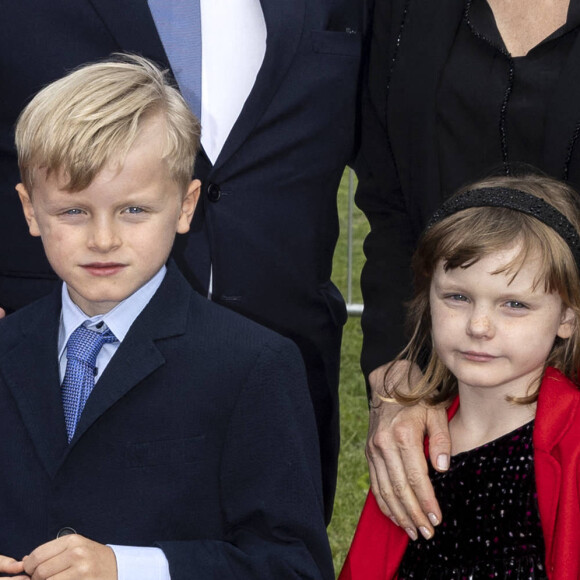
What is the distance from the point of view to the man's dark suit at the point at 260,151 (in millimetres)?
3137

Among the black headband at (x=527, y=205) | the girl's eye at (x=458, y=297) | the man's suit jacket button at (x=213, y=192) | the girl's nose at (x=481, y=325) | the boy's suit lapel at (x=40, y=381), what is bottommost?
the boy's suit lapel at (x=40, y=381)

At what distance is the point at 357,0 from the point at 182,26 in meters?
0.49

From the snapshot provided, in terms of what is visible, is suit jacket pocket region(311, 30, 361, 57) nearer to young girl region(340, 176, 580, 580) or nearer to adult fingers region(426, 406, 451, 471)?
young girl region(340, 176, 580, 580)

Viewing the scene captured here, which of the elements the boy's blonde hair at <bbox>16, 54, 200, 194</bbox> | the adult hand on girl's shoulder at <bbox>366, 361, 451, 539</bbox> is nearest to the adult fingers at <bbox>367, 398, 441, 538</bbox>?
the adult hand on girl's shoulder at <bbox>366, 361, 451, 539</bbox>

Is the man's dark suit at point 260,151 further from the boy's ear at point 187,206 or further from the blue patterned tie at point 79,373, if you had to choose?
the blue patterned tie at point 79,373

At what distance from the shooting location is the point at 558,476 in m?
2.70

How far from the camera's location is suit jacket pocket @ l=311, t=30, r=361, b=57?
3.30 m

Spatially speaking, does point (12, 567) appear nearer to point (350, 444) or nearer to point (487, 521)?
point (487, 521)

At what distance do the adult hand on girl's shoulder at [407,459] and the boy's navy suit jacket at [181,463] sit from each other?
1.23 feet

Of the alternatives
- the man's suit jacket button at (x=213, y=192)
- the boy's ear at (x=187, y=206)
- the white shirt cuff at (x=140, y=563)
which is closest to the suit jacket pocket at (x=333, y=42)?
the man's suit jacket button at (x=213, y=192)

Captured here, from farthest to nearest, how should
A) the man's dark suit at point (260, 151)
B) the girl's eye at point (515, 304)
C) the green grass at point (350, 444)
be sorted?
1. the green grass at point (350, 444)
2. the man's dark suit at point (260, 151)
3. the girl's eye at point (515, 304)

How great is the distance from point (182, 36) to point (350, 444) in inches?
149

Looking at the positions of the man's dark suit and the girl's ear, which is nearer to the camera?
the girl's ear

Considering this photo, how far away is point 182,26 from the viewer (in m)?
3.21
